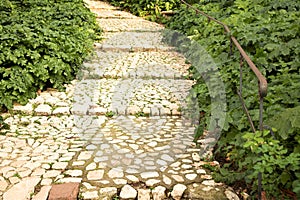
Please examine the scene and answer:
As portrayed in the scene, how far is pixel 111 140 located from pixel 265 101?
5.57 feet

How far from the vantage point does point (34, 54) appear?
4.95 meters

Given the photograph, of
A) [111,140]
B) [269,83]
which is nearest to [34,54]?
[111,140]

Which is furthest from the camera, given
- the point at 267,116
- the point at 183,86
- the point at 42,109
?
the point at 183,86

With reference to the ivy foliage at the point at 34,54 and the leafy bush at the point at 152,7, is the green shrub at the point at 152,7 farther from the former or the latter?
the ivy foliage at the point at 34,54

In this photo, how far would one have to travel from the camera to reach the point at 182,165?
313cm

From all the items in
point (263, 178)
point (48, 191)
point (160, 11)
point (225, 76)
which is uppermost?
point (160, 11)

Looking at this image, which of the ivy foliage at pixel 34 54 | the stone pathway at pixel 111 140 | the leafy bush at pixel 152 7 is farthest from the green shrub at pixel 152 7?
the stone pathway at pixel 111 140

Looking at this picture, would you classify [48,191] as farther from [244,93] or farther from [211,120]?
[244,93]

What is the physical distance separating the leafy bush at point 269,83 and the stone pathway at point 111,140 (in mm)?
390

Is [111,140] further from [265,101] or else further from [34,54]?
[34,54]

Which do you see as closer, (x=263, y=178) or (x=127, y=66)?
(x=263, y=178)

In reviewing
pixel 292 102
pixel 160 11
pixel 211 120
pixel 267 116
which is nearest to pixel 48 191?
pixel 211 120

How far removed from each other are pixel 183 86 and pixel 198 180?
2.81 m

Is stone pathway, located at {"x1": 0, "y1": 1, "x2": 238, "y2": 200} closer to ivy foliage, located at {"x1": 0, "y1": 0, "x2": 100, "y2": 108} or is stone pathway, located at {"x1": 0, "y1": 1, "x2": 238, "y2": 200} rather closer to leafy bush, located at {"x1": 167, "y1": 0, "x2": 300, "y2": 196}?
ivy foliage, located at {"x1": 0, "y1": 0, "x2": 100, "y2": 108}
